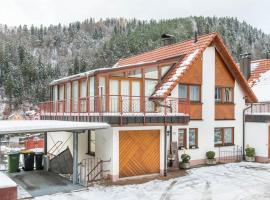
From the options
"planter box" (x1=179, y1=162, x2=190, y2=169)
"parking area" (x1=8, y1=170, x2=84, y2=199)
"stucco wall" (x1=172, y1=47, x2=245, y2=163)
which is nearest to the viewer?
"parking area" (x1=8, y1=170, x2=84, y2=199)

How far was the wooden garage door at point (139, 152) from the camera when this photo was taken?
16469 millimetres

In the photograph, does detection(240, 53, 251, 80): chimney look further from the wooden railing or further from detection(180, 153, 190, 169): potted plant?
detection(180, 153, 190, 169): potted plant

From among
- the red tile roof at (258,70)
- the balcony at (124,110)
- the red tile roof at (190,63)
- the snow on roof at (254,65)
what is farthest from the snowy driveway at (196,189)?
the snow on roof at (254,65)

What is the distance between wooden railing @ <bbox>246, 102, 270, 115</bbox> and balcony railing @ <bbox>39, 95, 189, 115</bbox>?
250 inches

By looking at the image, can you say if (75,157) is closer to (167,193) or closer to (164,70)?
(167,193)

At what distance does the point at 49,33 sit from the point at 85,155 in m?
182

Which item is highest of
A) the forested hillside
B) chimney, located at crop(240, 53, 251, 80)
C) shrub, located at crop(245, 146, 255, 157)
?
the forested hillside

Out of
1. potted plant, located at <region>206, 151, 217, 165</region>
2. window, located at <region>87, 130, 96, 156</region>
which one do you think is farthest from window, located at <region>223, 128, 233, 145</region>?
window, located at <region>87, 130, 96, 156</region>

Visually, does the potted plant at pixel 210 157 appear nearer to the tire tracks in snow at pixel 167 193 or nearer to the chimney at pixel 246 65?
the tire tracks in snow at pixel 167 193

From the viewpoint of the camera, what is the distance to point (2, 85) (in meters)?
102

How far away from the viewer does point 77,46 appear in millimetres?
182500

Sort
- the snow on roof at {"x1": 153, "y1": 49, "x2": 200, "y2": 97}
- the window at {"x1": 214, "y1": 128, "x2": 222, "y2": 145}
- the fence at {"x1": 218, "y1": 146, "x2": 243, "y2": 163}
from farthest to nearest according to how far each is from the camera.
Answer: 1. the window at {"x1": 214, "y1": 128, "x2": 222, "y2": 145}
2. the fence at {"x1": 218, "y1": 146, "x2": 243, "y2": 163}
3. the snow on roof at {"x1": 153, "y1": 49, "x2": 200, "y2": 97}

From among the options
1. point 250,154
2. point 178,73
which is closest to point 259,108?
point 250,154

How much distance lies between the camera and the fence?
2184cm
